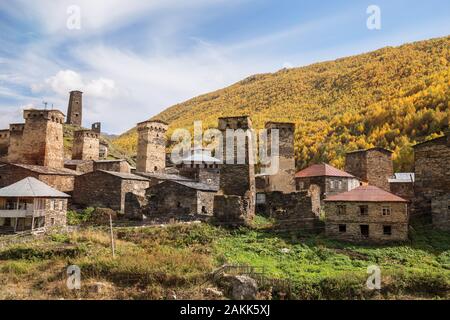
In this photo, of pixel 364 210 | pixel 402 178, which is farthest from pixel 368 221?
pixel 402 178

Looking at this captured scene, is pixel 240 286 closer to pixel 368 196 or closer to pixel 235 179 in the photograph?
pixel 368 196

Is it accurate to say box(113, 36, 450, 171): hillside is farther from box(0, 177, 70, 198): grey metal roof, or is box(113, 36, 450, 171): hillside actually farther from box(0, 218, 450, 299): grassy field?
box(0, 177, 70, 198): grey metal roof

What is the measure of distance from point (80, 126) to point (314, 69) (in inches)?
3559

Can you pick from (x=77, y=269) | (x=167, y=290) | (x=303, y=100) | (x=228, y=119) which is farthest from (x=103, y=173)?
(x=303, y=100)

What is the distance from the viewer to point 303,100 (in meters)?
113

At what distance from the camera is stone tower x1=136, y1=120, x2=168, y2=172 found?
53312mm

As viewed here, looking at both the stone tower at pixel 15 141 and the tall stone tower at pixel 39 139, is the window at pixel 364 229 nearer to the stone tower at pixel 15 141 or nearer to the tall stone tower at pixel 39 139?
the tall stone tower at pixel 39 139

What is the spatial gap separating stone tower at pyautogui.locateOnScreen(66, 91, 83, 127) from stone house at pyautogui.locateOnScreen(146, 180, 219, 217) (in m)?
49.4

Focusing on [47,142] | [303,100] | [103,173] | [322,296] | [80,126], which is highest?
[303,100]

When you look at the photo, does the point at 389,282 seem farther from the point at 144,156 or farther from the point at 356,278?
the point at 144,156

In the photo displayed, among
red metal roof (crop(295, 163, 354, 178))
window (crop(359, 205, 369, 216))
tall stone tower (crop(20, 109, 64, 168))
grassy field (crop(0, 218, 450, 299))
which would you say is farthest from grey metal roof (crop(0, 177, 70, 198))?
window (crop(359, 205, 369, 216))

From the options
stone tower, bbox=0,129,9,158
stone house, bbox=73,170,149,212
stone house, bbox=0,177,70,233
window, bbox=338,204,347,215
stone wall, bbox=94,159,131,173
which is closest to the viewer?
window, bbox=338,204,347,215

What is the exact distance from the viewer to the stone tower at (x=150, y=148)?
53312 millimetres
